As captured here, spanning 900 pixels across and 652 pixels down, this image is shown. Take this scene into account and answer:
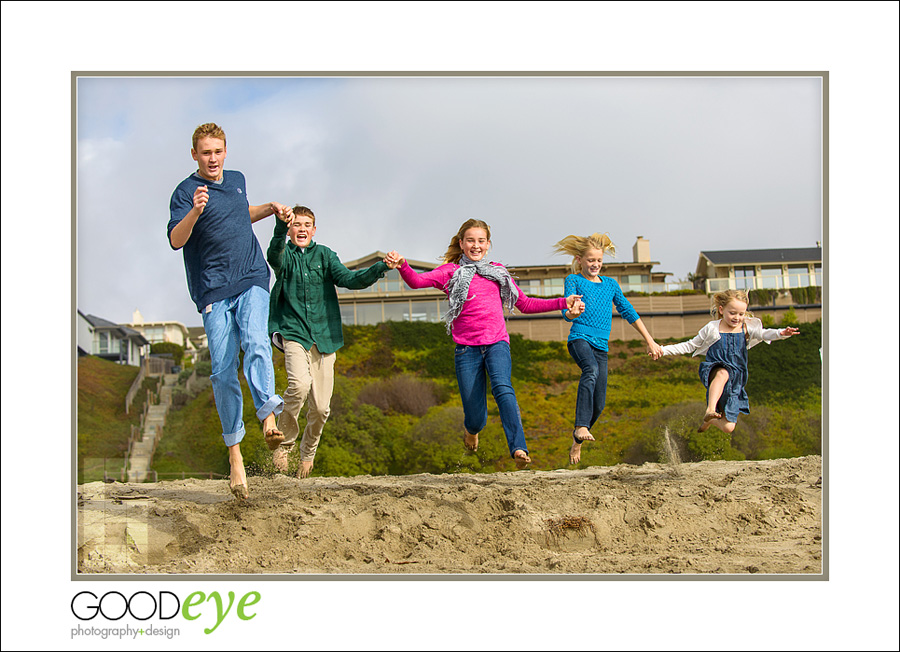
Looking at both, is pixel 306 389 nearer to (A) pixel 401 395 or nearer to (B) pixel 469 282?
(B) pixel 469 282

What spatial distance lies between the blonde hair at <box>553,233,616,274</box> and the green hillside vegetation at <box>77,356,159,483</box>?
5.18m

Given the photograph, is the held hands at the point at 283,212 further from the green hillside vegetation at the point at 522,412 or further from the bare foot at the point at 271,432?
the green hillside vegetation at the point at 522,412

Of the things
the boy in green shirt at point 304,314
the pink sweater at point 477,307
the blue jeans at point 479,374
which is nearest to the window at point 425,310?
the boy in green shirt at point 304,314

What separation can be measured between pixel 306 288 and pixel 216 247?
82 centimetres

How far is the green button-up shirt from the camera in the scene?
702 cm

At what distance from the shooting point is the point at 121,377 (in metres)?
9.55

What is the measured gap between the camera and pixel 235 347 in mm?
6770

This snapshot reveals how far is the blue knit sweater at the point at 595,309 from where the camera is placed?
736 centimetres

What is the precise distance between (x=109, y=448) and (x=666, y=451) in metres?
6.92

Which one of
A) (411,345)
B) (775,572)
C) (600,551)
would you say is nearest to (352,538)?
(600,551)

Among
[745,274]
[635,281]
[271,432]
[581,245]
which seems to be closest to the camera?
[271,432]

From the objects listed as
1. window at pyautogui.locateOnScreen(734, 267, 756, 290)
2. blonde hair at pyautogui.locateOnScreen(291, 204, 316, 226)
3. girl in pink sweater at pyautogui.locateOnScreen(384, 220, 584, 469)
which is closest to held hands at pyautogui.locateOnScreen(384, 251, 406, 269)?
girl in pink sweater at pyautogui.locateOnScreen(384, 220, 584, 469)

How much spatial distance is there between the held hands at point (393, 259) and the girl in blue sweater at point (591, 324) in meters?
1.68

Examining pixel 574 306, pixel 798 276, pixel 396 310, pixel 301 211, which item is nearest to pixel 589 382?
pixel 574 306
